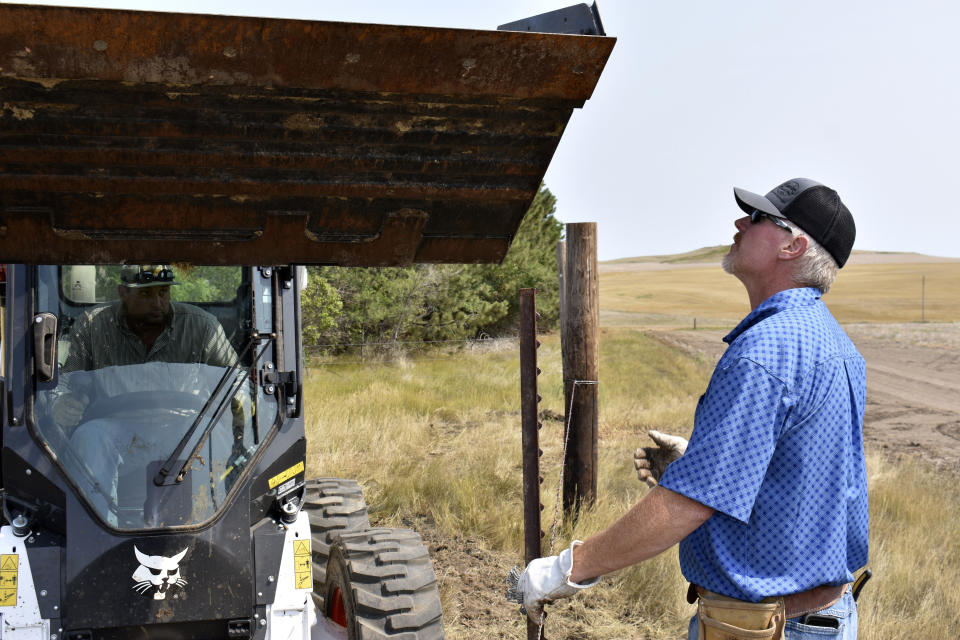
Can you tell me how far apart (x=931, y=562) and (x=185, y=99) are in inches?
250

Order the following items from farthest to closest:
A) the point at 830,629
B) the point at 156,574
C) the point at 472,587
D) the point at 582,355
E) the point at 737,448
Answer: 1. the point at 582,355
2. the point at 472,587
3. the point at 156,574
4. the point at 830,629
5. the point at 737,448

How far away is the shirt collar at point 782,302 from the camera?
235cm

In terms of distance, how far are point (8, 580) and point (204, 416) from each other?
0.94 m

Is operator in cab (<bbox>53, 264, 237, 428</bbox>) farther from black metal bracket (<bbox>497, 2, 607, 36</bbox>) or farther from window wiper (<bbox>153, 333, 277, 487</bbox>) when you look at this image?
black metal bracket (<bbox>497, 2, 607, 36</bbox>)

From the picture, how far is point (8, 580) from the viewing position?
10.7ft

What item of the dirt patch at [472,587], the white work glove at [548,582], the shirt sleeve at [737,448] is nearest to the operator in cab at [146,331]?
the white work glove at [548,582]

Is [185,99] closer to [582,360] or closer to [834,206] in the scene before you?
[834,206]

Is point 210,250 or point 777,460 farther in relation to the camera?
point 210,250

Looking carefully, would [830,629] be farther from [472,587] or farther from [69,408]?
[472,587]

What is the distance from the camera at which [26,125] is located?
→ 217cm

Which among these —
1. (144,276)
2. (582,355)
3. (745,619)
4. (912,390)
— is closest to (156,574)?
(144,276)

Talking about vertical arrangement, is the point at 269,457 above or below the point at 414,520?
above

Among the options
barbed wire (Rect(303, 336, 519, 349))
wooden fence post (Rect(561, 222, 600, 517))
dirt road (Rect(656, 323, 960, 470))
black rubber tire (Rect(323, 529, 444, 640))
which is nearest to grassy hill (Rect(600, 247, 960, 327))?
dirt road (Rect(656, 323, 960, 470))

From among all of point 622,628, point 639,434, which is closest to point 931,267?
point 639,434
